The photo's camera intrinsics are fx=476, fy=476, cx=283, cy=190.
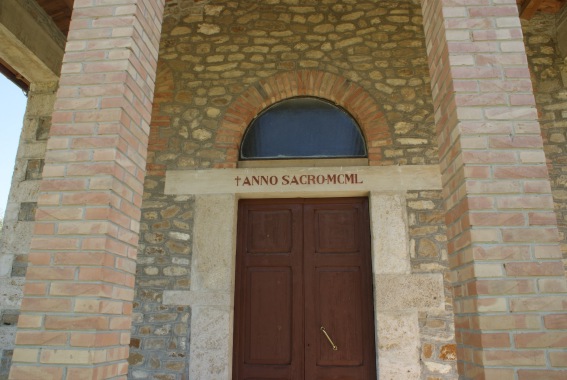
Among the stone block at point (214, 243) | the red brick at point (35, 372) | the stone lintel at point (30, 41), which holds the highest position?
the stone lintel at point (30, 41)

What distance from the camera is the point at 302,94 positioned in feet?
18.3

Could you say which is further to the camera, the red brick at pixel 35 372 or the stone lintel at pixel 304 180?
the stone lintel at pixel 304 180

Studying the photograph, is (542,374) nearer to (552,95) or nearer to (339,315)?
(339,315)

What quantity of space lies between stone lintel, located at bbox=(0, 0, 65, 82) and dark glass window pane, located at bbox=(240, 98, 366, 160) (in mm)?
2472

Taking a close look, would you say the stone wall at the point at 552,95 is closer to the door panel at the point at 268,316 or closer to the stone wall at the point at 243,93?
the stone wall at the point at 243,93

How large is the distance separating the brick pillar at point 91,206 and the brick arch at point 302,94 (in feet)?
7.48

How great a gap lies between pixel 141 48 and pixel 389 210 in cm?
303

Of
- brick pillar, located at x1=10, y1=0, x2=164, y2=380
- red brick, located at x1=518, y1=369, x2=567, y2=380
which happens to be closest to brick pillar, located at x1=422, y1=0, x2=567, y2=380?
red brick, located at x1=518, y1=369, x2=567, y2=380

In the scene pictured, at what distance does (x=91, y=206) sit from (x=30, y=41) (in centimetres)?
361

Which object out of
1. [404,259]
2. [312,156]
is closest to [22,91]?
[312,156]

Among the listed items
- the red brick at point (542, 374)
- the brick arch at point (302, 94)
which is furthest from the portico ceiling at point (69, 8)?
the red brick at point (542, 374)

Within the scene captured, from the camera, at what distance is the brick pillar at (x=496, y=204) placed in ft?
7.43

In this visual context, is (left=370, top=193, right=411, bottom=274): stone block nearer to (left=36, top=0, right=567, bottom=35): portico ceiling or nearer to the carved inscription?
the carved inscription

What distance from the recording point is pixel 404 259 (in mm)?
4816
